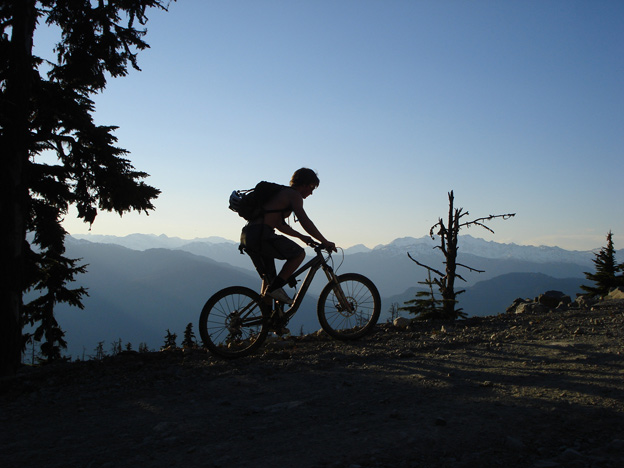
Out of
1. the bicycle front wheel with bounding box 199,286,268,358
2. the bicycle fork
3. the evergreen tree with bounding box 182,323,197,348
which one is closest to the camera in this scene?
the bicycle front wheel with bounding box 199,286,268,358

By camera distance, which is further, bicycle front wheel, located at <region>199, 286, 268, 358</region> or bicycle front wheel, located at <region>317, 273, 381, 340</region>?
bicycle front wheel, located at <region>317, 273, 381, 340</region>

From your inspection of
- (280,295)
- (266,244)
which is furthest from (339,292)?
(266,244)

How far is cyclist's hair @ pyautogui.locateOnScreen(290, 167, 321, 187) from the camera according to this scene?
713cm

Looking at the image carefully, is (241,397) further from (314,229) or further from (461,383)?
(314,229)

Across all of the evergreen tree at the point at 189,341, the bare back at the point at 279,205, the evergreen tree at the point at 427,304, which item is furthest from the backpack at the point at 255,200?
the evergreen tree at the point at 427,304

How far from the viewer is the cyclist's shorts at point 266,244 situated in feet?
22.2

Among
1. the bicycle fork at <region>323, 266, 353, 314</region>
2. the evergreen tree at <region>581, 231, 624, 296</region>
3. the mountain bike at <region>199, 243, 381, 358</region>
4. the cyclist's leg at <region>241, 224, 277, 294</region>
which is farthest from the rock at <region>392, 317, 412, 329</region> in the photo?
the evergreen tree at <region>581, 231, 624, 296</region>

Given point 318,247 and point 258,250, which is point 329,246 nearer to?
point 318,247

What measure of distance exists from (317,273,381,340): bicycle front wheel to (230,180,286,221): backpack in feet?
5.61

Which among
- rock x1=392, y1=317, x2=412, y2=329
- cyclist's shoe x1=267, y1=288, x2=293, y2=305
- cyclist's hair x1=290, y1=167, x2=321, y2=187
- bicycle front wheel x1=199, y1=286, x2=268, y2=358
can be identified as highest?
cyclist's hair x1=290, y1=167, x2=321, y2=187

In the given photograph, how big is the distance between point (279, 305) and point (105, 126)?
5.79 metres

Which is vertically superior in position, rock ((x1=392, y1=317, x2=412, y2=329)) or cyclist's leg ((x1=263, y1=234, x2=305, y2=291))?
cyclist's leg ((x1=263, y1=234, x2=305, y2=291))

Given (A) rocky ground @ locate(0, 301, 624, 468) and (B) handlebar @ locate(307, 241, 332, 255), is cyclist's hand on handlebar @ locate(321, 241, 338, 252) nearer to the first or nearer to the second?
(B) handlebar @ locate(307, 241, 332, 255)

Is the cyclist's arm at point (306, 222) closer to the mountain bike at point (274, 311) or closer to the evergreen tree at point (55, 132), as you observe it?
the mountain bike at point (274, 311)
